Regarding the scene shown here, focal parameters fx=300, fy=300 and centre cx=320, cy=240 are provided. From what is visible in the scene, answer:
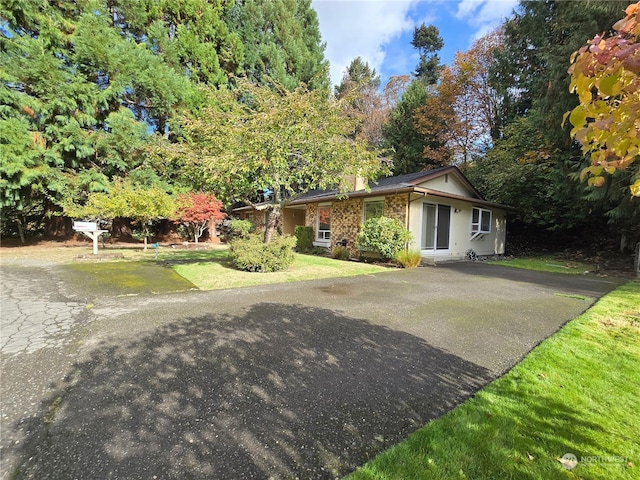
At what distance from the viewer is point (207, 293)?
232 inches

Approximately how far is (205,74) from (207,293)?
1997cm

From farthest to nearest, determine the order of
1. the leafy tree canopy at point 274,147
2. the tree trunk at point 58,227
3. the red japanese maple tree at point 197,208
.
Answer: the tree trunk at point 58,227 < the red japanese maple tree at point 197,208 < the leafy tree canopy at point 274,147

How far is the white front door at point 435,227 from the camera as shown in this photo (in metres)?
12.0

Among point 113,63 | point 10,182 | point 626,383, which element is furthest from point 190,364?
point 113,63

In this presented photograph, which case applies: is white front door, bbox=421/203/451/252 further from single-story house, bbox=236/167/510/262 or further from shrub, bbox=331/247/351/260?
shrub, bbox=331/247/351/260

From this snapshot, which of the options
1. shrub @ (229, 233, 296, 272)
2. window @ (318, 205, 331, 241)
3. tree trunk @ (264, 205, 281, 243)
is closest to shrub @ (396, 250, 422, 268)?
shrub @ (229, 233, 296, 272)

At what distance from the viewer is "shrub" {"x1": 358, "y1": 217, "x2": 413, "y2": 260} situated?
1071 centimetres

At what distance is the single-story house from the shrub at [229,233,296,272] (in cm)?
280

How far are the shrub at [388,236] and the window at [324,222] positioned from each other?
4.07 meters

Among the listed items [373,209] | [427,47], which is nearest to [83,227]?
[373,209]

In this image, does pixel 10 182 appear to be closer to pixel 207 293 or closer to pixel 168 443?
pixel 207 293

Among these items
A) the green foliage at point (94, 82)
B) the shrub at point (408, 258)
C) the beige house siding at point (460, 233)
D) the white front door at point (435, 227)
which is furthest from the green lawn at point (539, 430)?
the green foliage at point (94, 82)

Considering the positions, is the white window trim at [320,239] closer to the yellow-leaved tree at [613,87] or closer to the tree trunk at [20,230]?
the yellow-leaved tree at [613,87]

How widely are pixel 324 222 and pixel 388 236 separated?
506cm
